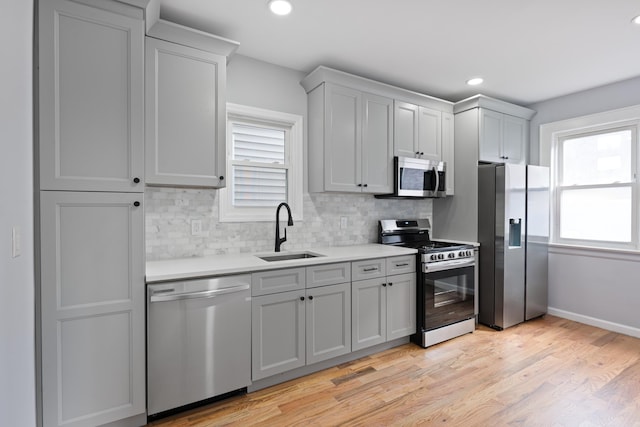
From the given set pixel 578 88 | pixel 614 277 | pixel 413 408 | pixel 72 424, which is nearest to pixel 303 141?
pixel 413 408

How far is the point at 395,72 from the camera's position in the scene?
3.12 metres

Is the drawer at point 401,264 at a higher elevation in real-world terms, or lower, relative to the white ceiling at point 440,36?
lower

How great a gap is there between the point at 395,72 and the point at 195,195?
2.17m

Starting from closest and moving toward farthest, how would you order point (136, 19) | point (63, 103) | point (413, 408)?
point (63, 103)
point (136, 19)
point (413, 408)

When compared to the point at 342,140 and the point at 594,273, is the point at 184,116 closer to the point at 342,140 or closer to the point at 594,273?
the point at 342,140

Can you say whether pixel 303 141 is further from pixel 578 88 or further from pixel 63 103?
pixel 578 88

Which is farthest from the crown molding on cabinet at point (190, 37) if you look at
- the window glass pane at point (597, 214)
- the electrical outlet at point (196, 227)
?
the window glass pane at point (597, 214)

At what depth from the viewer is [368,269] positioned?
8.96 feet

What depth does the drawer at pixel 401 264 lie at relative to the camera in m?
2.87

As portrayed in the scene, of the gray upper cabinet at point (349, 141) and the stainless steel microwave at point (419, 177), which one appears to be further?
the stainless steel microwave at point (419, 177)

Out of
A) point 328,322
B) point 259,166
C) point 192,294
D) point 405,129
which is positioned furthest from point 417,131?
point 192,294

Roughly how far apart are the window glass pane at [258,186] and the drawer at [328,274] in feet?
2.73

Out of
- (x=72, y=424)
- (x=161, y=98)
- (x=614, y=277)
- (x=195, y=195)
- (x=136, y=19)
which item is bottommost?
(x=72, y=424)

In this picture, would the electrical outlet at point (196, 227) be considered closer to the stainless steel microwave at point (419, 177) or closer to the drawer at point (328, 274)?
the drawer at point (328, 274)
